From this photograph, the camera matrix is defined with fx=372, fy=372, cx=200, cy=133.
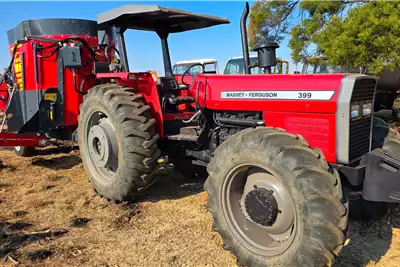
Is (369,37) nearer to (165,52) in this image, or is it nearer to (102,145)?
(165,52)

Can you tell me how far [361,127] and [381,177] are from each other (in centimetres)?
49

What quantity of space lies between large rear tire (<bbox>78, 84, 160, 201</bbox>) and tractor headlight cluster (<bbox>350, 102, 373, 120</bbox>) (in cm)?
211

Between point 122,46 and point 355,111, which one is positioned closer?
point 355,111

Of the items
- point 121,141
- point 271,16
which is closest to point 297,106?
point 121,141

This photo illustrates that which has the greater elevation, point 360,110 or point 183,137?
point 360,110

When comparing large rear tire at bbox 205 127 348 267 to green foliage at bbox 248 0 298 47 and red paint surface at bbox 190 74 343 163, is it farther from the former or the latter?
green foliage at bbox 248 0 298 47

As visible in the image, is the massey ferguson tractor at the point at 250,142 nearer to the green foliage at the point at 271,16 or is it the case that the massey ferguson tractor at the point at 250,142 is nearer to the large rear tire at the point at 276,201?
the large rear tire at the point at 276,201

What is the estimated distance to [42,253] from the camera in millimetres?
3312

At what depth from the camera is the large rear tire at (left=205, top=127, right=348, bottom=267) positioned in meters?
2.58

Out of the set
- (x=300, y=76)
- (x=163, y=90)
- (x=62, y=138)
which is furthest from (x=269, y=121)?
(x=62, y=138)

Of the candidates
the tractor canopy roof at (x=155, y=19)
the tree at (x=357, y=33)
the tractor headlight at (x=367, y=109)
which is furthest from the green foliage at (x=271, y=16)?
the tractor headlight at (x=367, y=109)

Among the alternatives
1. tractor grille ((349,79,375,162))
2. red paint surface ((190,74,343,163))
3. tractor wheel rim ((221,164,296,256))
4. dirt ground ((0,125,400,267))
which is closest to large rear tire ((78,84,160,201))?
dirt ground ((0,125,400,267))

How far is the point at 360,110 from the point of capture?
3.11 m

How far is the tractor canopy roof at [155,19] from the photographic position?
419 cm
